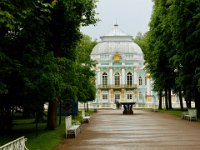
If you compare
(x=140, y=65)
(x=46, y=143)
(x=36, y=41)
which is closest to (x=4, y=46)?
(x=36, y=41)

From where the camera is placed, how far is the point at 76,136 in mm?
18703

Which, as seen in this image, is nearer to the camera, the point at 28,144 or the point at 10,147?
the point at 10,147

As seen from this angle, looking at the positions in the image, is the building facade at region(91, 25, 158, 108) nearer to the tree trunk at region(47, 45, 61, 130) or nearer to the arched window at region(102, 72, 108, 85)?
the arched window at region(102, 72, 108, 85)

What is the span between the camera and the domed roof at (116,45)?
293 ft

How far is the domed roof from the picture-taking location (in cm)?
8931

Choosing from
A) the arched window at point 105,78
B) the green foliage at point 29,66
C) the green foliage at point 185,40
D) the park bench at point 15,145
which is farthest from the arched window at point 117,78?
the park bench at point 15,145

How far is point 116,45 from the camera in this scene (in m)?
91.1

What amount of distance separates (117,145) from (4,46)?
20.2 ft

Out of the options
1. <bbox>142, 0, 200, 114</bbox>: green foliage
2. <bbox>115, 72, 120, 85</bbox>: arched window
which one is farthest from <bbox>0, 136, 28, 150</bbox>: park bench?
<bbox>115, 72, 120, 85</bbox>: arched window

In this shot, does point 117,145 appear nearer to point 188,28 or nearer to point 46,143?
point 46,143

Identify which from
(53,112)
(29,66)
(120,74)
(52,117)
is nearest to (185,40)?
(53,112)

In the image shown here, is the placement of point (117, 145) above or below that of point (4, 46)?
below

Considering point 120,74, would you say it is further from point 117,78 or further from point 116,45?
point 116,45

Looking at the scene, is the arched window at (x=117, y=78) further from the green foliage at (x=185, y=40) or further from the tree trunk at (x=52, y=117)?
the tree trunk at (x=52, y=117)
